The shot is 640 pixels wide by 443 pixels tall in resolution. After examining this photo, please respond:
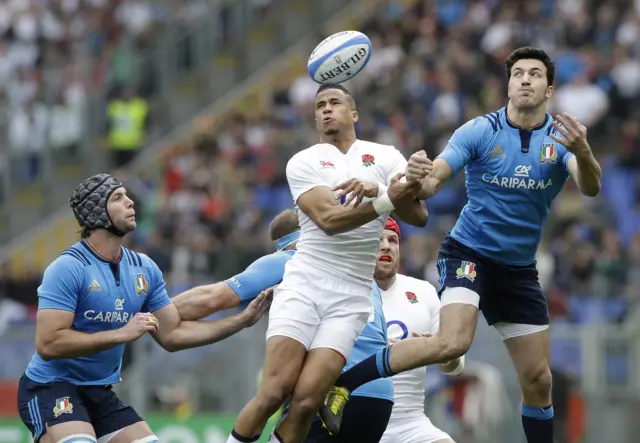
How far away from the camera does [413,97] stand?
21953 millimetres

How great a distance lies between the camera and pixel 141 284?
10070 mm

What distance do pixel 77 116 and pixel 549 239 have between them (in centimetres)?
905

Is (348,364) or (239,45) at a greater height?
(239,45)

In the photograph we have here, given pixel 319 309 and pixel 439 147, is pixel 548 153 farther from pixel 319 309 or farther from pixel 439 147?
pixel 439 147

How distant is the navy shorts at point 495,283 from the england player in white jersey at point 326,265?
0.66 m

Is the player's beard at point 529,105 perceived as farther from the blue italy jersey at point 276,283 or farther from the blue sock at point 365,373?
the blue sock at point 365,373

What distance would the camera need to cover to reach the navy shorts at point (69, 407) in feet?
31.6

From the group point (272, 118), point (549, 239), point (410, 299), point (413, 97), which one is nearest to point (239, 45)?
point (272, 118)

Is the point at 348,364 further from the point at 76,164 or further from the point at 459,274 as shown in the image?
the point at 76,164

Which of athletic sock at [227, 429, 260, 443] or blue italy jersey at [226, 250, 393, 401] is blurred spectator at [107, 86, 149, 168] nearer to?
blue italy jersey at [226, 250, 393, 401]

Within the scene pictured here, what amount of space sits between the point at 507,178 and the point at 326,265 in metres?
1.40

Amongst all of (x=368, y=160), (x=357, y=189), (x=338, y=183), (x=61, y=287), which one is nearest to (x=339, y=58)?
(x=368, y=160)

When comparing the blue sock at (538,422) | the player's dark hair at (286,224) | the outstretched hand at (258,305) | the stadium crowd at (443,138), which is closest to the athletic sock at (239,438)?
the outstretched hand at (258,305)

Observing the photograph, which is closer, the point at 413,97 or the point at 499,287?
the point at 499,287
